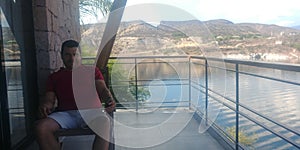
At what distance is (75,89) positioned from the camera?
224 cm

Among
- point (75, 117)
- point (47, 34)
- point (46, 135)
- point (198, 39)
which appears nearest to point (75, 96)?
point (75, 117)

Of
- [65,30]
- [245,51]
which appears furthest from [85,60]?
[245,51]

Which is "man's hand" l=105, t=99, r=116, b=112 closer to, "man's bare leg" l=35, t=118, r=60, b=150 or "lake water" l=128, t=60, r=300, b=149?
"man's bare leg" l=35, t=118, r=60, b=150

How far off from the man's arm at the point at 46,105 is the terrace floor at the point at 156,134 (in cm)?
54

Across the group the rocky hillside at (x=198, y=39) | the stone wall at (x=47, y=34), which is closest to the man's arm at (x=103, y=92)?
the stone wall at (x=47, y=34)

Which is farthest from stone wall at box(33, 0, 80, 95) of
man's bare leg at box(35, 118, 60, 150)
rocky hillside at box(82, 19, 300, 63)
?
rocky hillside at box(82, 19, 300, 63)

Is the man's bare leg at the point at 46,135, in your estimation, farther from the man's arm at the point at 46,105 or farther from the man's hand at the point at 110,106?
the man's hand at the point at 110,106

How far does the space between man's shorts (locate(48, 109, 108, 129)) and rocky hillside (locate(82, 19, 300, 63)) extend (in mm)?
1591

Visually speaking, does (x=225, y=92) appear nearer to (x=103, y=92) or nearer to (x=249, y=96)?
(x=249, y=96)

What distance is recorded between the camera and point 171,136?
3.27 meters

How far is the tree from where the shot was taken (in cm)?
479

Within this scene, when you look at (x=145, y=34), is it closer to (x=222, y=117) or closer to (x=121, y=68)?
(x=121, y=68)

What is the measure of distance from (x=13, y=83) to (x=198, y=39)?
7.00ft

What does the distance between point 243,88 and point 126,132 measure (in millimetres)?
1399
